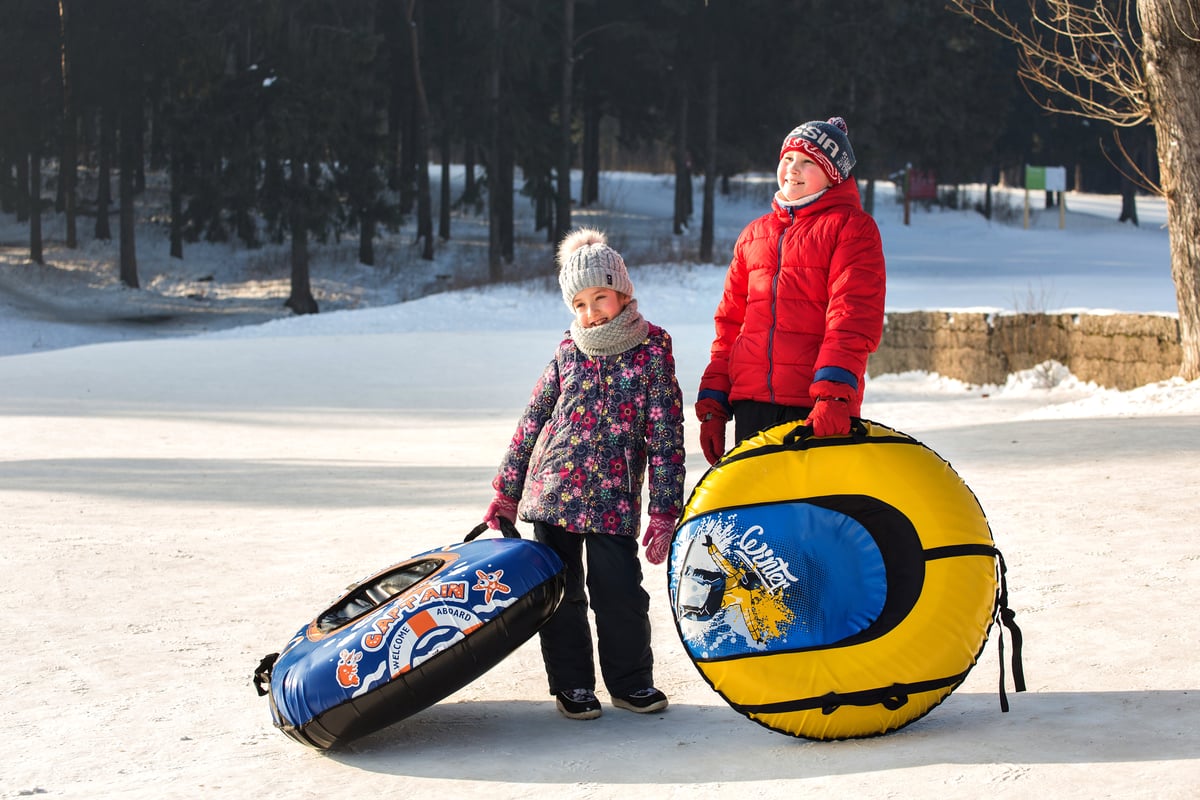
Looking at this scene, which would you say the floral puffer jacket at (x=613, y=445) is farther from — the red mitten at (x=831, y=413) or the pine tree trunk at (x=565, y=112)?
the pine tree trunk at (x=565, y=112)

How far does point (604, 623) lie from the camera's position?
4352 millimetres

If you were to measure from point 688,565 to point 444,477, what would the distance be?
19.3 feet

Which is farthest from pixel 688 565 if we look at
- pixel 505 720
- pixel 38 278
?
pixel 38 278

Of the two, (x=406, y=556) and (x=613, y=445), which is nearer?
(x=613, y=445)

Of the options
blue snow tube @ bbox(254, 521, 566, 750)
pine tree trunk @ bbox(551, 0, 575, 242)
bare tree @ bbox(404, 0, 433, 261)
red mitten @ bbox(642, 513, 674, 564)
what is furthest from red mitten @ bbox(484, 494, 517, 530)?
bare tree @ bbox(404, 0, 433, 261)

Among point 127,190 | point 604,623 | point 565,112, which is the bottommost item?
point 604,623

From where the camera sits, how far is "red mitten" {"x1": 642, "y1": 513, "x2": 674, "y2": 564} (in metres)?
4.21

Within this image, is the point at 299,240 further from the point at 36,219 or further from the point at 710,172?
the point at 710,172

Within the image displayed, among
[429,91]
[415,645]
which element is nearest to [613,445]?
[415,645]

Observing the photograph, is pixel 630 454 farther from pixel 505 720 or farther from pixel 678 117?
pixel 678 117

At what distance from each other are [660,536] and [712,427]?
1.48ft

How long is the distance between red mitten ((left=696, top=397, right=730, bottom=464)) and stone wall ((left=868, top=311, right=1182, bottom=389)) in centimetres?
899

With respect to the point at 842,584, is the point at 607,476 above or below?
above

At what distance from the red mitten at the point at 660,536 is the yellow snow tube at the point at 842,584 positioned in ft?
1.30
